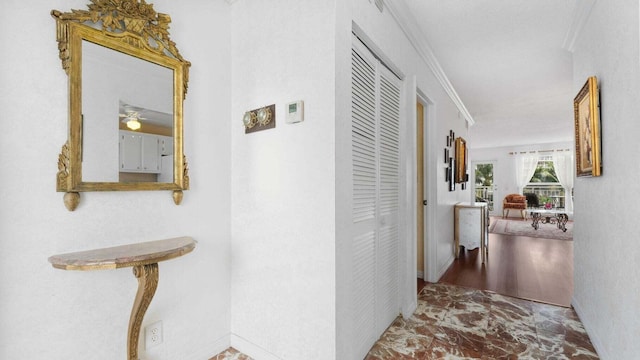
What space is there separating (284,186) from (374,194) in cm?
65

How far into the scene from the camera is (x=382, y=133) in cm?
209

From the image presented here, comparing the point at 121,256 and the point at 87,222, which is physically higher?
Result: the point at 87,222

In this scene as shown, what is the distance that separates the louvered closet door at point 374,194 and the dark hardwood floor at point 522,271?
151cm

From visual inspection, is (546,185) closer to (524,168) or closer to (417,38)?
(524,168)

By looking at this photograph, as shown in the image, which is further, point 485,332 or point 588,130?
point 485,332

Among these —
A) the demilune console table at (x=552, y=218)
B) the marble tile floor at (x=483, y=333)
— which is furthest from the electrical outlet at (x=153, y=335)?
the demilune console table at (x=552, y=218)

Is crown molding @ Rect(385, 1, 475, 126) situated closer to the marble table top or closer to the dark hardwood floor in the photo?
the marble table top

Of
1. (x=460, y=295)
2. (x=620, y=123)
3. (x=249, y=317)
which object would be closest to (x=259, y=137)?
(x=249, y=317)

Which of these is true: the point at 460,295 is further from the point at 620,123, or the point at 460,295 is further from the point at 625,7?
the point at 625,7

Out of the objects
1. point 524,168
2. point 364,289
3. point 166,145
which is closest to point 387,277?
point 364,289

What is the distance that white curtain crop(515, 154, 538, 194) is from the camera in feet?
30.6

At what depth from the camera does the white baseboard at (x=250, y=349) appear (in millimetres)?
1733

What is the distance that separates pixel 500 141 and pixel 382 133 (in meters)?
8.30

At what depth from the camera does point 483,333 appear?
2.12 m
